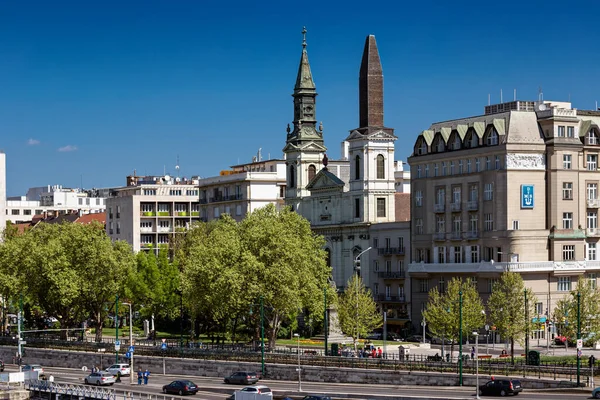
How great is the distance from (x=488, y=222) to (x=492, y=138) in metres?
8.65

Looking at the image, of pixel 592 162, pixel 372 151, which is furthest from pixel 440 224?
pixel 592 162

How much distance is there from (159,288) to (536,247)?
1794 inches

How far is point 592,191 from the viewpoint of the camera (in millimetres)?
127750

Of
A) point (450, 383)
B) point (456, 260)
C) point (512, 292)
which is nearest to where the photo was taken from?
point (450, 383)

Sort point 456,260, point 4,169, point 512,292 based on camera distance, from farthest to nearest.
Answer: point 4,169
point 456,260
point 512,292

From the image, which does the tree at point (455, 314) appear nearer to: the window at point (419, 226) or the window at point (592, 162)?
the window at point (419, 226)

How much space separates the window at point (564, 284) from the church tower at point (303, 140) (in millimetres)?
44915

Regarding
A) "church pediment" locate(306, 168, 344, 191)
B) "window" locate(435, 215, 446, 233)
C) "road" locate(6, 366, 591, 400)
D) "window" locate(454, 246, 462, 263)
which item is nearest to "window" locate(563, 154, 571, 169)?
"window" locate(454, 246, 462, 263)

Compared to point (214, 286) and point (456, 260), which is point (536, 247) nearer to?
point (456, 260)

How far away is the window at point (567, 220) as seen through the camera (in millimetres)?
125500

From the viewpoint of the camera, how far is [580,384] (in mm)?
86250

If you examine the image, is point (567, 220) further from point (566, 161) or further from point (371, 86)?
→ point (371, 86)

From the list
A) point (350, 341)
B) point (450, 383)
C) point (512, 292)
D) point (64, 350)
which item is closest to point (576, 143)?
point (512, 292)

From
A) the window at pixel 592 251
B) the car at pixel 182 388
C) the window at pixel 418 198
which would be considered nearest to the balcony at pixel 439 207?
the window at pixel 418 198
